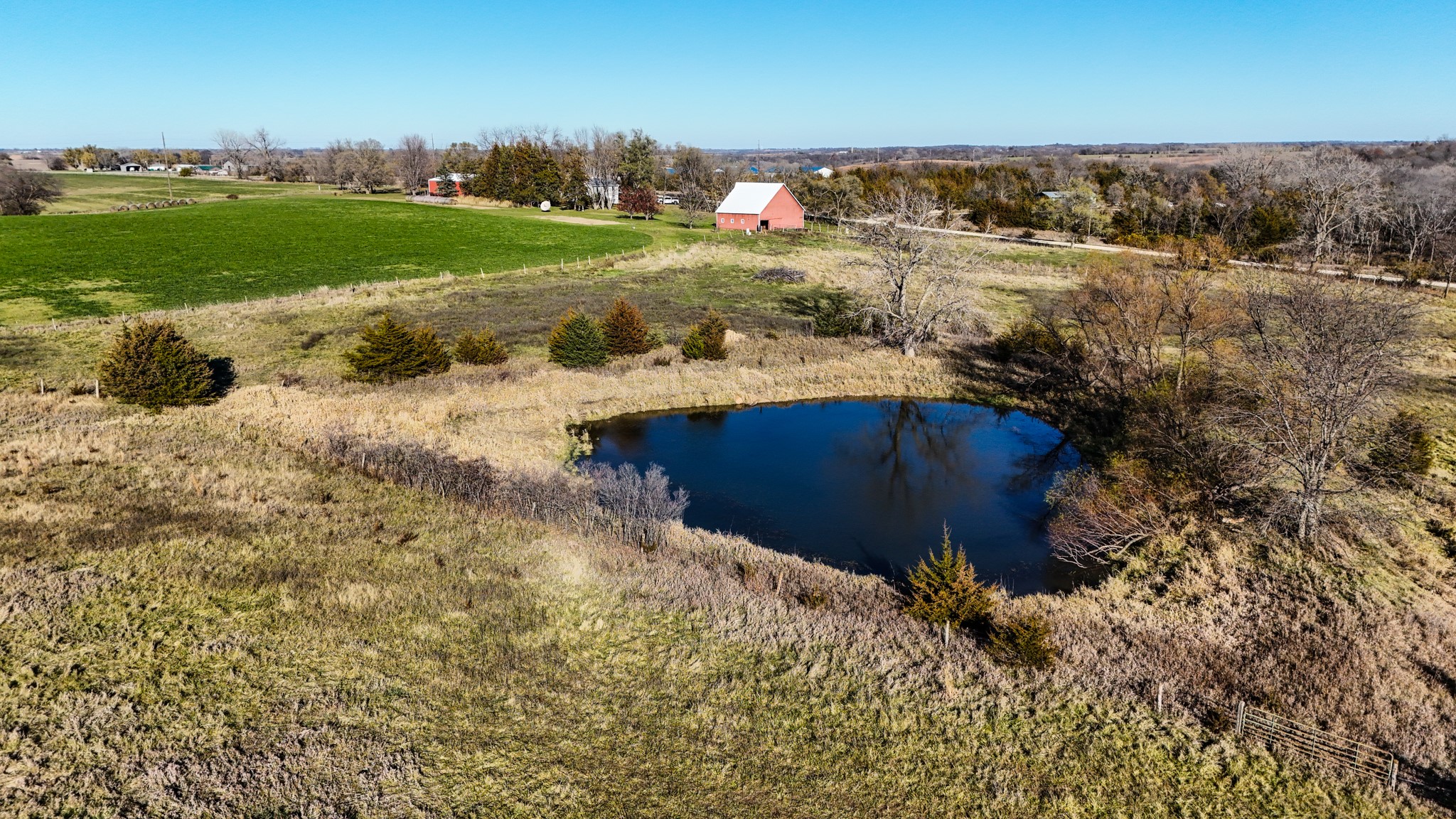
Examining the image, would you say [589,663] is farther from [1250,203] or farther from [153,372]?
[1250,203]

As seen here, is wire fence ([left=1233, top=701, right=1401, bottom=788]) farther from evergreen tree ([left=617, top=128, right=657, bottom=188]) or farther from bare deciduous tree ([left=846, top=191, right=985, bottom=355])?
evergreen tree ([left=617, top=128, right=657, bottom=188])

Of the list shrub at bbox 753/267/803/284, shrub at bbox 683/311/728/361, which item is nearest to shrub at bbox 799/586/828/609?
shrub at bbox 683/311/728/361

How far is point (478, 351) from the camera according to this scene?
35.6 meters

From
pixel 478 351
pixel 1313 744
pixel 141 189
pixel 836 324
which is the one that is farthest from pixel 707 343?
pixel 141 189

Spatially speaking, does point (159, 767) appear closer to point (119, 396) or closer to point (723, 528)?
point (723, 528)

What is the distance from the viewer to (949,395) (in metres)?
35.8

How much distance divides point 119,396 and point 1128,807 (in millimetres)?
34388

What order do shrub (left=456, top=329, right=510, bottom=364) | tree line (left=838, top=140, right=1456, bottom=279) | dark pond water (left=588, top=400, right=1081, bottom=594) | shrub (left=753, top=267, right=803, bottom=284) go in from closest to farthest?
dark pond water (left=588, top=400, right=1081, bottom=594) → shrub (left=456, top=329, right=510, bottom=364) → shrub (left=753, top=267, right=803, bottom=284) → tree line (left=838, top=140, right=1456, bottom=279)

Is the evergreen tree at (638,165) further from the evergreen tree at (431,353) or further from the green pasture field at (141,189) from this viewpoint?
the evergreen tree at (431,353)

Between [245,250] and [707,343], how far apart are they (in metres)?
48.1

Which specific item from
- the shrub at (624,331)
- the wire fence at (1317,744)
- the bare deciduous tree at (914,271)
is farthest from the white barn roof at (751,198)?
the wire fence at (1317,744)

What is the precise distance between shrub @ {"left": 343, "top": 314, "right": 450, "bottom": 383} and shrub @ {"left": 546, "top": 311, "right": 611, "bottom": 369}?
17.5ft

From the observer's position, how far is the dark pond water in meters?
21.5

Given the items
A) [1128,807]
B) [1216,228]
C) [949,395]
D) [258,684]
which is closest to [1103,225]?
[1216,228]
